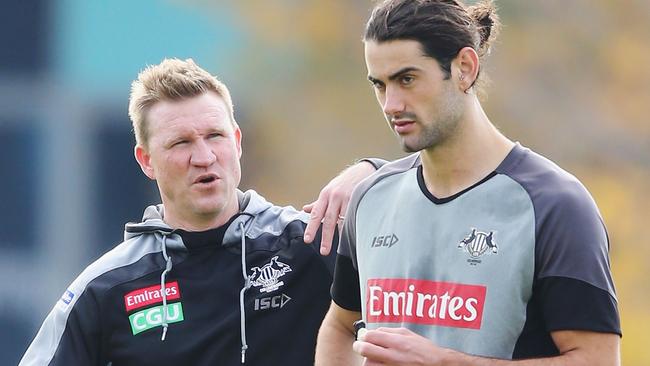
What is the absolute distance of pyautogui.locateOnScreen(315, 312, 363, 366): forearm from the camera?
15.7 feet

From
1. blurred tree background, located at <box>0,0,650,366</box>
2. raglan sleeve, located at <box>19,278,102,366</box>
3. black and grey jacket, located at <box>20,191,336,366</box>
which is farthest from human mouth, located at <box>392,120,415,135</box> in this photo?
blurred tree background, located at <box>0,0,650,366</box>

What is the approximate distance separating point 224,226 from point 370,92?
1073cm

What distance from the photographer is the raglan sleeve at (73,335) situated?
4.97 meters

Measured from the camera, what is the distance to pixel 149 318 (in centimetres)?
503

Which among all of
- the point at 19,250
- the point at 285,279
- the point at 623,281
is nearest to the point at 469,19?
the point at 285,279

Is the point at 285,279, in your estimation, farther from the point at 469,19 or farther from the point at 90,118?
the point at 90,118

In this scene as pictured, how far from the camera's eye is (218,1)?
51.2 feet

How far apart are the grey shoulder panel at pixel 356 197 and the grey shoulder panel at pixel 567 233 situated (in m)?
0.52

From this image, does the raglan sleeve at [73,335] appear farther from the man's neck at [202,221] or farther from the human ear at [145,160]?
the human ear at [145,160]

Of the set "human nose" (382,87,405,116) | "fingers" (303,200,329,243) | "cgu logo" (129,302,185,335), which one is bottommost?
"cgu logo" (129,302,185,335)

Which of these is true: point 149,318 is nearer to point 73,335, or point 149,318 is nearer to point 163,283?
point 163,283

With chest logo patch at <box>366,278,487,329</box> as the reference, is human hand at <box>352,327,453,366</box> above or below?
below

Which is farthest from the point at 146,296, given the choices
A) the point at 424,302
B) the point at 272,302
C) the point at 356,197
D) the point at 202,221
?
the point at 424,302

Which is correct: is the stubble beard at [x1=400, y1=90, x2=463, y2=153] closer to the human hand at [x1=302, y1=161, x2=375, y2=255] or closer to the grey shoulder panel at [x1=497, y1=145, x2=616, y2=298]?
the grey shoulder panel at [x1=497, y1=145, x2=616, y2=298]
